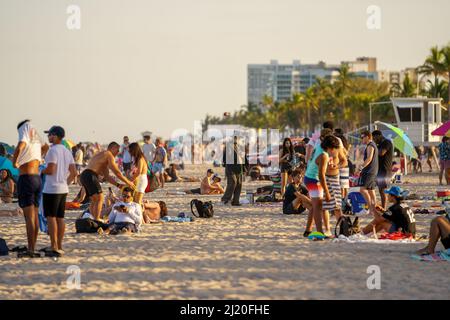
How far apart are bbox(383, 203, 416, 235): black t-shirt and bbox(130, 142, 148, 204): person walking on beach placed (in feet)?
15.3

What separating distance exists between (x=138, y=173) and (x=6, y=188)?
7.15m

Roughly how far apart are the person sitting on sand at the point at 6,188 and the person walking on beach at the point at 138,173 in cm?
654

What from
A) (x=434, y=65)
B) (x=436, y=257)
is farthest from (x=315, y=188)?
(x=434, y=65)

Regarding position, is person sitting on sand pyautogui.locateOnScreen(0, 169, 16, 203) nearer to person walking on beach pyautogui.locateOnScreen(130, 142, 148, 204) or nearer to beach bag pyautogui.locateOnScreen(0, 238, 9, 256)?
person walking on beach pyautogui.locateOnScreen(130, 142, 148, 204)

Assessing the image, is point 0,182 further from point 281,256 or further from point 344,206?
point 281,256

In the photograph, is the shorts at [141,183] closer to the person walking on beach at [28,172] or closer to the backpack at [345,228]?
the backpack at [345,228]

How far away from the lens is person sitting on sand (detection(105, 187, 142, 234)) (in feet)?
47.6

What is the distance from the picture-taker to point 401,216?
12.9m

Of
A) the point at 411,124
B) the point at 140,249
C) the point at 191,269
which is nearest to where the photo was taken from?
the point at 191,269

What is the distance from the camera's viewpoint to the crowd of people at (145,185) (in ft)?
37.4

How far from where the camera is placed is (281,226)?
613 inches

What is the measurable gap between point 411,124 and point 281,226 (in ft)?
107

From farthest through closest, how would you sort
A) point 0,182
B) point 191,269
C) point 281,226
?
point 0,182 → point 281,226 → point 191,269
